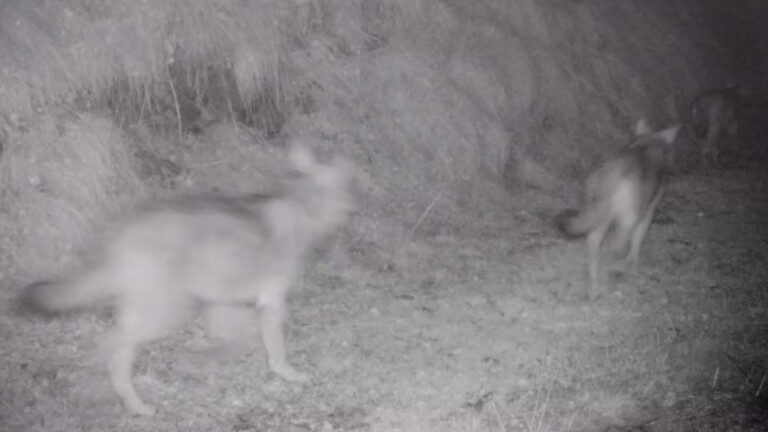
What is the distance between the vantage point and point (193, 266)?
147 inches

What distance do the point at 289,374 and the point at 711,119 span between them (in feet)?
27.2

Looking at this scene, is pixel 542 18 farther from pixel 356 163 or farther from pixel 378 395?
pixel 378 395

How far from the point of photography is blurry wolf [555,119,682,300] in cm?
543

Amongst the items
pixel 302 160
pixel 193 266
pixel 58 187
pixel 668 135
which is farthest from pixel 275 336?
pixel 668 135

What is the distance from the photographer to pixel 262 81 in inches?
264

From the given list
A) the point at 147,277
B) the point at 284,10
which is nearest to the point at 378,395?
the point at 147,277

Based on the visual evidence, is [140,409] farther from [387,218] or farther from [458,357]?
[387,218]

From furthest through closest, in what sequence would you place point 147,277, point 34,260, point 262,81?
point 262,81, point 34,260, point 147,277

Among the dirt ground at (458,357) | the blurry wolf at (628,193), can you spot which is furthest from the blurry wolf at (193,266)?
the blurry wolf at (628,193)

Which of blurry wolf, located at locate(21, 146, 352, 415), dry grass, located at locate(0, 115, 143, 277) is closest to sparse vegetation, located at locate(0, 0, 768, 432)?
dry grass, located at locate(0, 115, 143, 277)

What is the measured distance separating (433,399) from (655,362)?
5.39 feet

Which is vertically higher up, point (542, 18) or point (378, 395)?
point (542, 18)

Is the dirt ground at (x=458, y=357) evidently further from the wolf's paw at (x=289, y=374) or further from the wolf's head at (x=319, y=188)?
the wolf's head at (x=319, y=188)

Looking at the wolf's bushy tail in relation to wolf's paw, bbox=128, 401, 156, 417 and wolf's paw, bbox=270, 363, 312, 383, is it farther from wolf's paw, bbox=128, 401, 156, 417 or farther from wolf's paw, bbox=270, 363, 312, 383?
wolf's paw, bbox=270, 363, 312, 383
